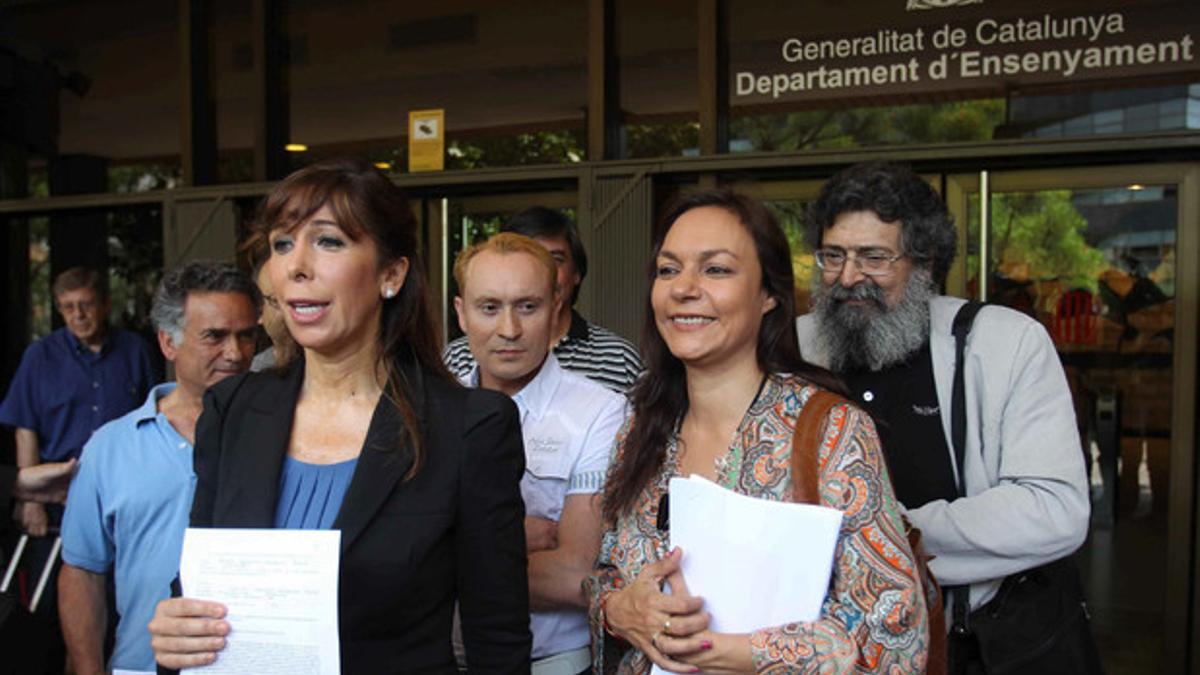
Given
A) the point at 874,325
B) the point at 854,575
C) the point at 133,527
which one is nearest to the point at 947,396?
the point at 874,325

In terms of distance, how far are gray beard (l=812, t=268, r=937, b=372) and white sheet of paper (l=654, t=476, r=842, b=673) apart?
3.12ft

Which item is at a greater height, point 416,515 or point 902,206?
point 902,206

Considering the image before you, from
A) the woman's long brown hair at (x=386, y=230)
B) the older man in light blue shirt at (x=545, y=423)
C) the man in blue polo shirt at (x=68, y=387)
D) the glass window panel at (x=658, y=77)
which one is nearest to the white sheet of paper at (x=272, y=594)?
the woman's long brown hair at (x=386, y=230)

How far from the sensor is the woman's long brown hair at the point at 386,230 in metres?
1.78

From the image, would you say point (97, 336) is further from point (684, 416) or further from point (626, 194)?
point (684, 416)

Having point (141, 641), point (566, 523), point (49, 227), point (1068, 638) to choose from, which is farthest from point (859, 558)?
point (49, 227)

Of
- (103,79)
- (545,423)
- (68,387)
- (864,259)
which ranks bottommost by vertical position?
(68,387)

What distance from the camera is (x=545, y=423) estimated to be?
2469mm

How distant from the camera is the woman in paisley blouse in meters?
1.76

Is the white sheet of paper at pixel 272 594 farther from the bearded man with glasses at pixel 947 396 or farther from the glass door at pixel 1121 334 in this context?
the glass door at pixel 1121 334

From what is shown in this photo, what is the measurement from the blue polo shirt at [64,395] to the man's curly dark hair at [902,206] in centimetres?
412

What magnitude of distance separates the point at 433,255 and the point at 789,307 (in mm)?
3927

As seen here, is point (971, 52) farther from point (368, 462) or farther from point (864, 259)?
point (368, 462)

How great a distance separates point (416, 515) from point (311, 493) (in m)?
0.21
